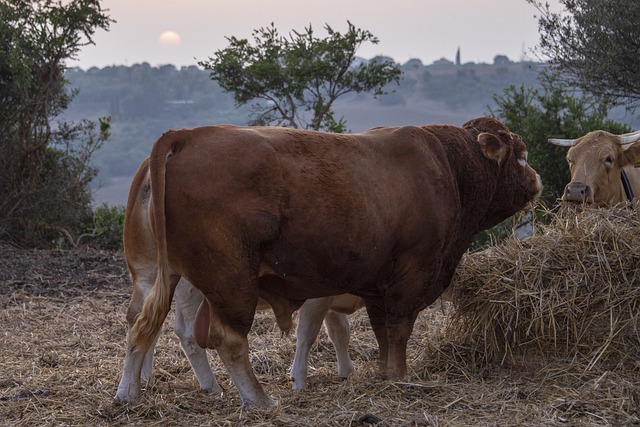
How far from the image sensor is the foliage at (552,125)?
12938 mm

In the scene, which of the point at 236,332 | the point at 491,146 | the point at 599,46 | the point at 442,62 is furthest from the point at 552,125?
the point at 442,62

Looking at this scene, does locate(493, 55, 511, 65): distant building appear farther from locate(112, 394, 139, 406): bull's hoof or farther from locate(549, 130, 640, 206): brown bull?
locate(112, 394, 139, 406): bull's hoof

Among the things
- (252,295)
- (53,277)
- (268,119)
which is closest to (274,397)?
(252,295)

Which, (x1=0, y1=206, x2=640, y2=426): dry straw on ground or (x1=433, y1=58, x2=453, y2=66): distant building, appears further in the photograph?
(x1=433, y1=58, x2=453, y2=66): distant building

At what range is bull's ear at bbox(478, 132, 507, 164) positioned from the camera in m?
6.23

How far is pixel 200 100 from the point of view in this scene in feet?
213

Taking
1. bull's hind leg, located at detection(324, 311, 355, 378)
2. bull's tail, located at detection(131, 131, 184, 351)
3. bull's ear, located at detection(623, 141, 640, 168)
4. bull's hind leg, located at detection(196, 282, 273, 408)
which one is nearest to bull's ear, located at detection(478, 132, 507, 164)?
bull's hind leg, located at detection(324, 311, 355, 378)

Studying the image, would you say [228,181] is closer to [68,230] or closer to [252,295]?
[252,295]

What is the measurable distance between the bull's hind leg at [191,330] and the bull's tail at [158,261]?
66cm

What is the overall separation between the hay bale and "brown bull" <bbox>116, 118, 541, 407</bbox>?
0.32 meters

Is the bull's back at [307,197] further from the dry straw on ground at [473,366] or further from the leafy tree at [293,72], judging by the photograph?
the leafy tree at [293,72]

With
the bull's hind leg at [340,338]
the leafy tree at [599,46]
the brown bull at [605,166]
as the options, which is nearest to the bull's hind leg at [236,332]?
the bull's hind leg at [340,338]

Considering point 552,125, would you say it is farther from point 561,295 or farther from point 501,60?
point 501,60

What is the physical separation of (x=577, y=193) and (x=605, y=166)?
55 centimetres
